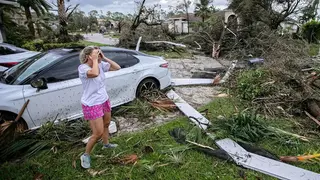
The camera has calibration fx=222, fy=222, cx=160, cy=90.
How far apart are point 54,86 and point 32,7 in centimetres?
2117

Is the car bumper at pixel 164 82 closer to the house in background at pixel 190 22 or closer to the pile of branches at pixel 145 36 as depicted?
the pile of branches at pixel 145 36

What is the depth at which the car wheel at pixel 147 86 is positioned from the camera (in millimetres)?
5262

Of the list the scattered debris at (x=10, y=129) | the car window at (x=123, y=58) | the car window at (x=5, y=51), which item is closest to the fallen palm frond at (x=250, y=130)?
the car window at (x=123, y=58)

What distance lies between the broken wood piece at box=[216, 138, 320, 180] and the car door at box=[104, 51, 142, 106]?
7.68ft

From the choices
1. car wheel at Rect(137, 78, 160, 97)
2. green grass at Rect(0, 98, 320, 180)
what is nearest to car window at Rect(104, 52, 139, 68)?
car wheel at Rect(137, 78, 160, 97)

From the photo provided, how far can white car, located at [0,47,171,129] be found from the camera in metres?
3.62

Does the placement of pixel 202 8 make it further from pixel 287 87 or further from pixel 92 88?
pixel 92 88

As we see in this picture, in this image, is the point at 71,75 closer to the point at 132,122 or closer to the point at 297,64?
the point at 132,122

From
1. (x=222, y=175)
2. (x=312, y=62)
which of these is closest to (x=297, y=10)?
(x=312, y=62)

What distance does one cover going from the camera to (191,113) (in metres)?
4.78

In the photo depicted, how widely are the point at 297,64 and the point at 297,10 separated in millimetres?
15026

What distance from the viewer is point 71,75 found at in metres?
4.17

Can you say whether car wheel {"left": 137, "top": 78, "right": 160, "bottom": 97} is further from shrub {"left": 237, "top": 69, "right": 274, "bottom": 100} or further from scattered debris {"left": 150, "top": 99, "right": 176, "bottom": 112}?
shrub {"left": 237, "top": 69, "right": 274, "bottom": 100}

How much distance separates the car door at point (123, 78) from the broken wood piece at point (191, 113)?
3.56 ft
